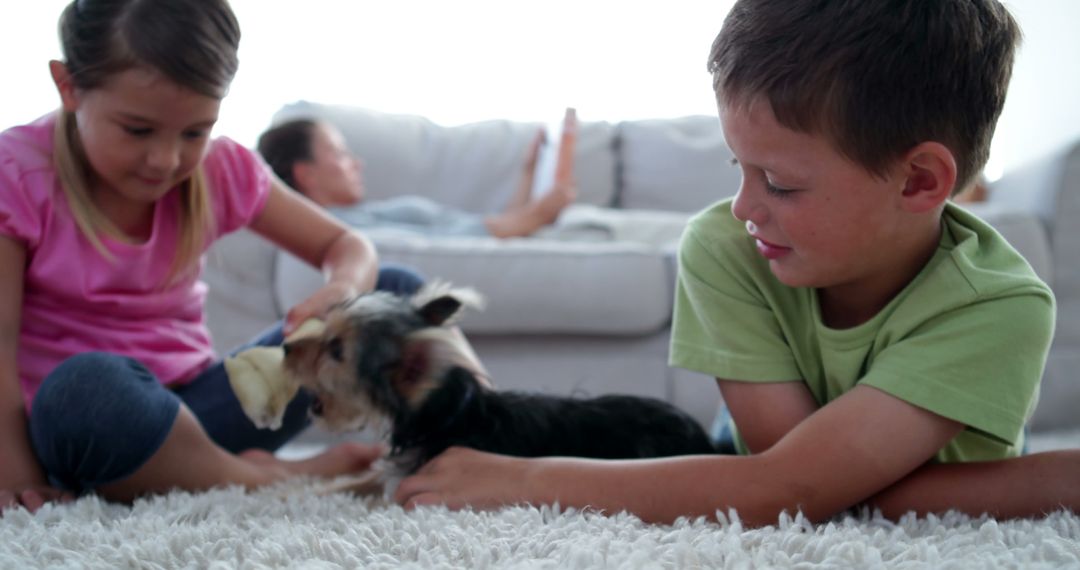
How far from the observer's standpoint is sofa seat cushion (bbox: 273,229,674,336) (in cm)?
294

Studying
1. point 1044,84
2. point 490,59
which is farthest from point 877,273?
point 490,59

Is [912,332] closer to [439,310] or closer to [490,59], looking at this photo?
[439,310]

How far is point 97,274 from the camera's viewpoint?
1826mm

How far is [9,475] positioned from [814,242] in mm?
1314

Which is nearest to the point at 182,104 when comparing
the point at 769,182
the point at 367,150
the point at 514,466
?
the point at 514,466

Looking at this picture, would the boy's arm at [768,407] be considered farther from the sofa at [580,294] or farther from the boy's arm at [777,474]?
the sofa at [580,294]

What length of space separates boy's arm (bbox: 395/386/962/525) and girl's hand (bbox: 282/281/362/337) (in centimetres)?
48

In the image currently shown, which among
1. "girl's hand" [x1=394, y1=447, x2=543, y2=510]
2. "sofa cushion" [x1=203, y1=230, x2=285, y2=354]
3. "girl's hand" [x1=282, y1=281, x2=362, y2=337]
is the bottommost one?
"sofa cushion" [x1=203, y1=230, x2=285, y2=354]

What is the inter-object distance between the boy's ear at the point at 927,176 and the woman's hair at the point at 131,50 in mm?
1134

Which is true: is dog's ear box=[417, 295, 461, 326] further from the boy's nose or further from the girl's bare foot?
the boy's nose

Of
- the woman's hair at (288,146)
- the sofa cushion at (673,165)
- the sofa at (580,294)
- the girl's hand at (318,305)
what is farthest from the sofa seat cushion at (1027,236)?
the woman's hair at (288,146)

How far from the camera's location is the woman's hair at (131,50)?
1.63m

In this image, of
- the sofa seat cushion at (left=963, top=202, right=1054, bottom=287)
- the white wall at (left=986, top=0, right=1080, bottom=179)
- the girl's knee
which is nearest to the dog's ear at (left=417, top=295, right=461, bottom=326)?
the girl's knee

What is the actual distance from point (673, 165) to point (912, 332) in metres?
3.32
